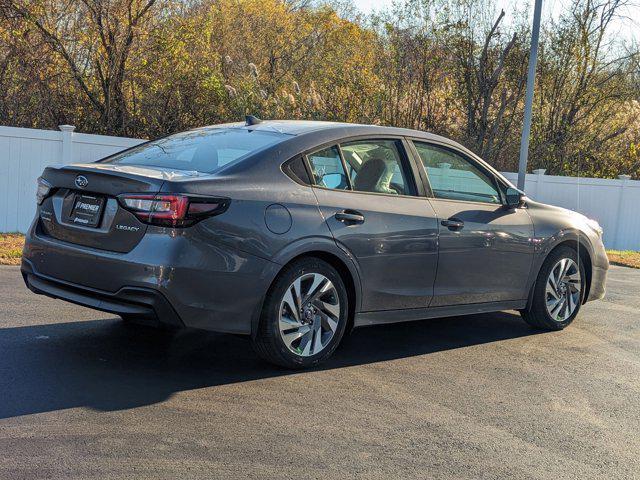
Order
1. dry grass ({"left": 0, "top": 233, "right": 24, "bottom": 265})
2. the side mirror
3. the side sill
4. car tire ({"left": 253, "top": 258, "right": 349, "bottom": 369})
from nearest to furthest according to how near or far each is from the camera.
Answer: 1. car tire ({"left": 253, "top": 258, "right": 349, "bottom": 369})
2. the side sill
3. the side mirror
4. dry grass ({"left": 0, "top": 233, "right": 24, "bottom": 265})

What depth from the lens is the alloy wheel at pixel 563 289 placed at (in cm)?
720

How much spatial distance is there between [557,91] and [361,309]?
17.3 metres

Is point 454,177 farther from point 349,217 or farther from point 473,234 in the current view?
point 349,217

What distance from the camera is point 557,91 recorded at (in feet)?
70.1

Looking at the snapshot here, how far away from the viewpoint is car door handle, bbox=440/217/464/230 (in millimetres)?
6160

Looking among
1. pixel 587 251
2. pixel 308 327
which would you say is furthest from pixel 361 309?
pixel 587 251

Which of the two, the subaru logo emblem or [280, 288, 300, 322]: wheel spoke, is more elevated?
the subaru logo emblem

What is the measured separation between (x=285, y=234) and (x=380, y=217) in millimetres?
873

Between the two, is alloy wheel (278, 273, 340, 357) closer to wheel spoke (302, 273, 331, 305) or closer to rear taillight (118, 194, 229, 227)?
wheel spoke (302, 273, 331, 305)

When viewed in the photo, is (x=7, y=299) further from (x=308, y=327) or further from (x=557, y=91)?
(x=557, y=91)

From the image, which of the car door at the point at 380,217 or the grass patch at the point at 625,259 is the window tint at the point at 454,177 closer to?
the car door at the point at 380,217

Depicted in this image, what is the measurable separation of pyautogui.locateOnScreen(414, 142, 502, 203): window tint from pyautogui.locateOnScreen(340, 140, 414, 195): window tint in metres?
0.27

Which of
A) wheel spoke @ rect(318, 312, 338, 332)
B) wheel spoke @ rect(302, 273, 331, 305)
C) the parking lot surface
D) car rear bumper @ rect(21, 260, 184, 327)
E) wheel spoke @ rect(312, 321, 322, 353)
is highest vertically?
wheel spoke @ rect(302, 273, 331, 305)

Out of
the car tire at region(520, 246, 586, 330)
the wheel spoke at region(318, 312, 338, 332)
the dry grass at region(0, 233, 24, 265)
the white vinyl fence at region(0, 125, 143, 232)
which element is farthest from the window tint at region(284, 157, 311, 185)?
the white vinyl fence at region(0, 125, 143, 232)
